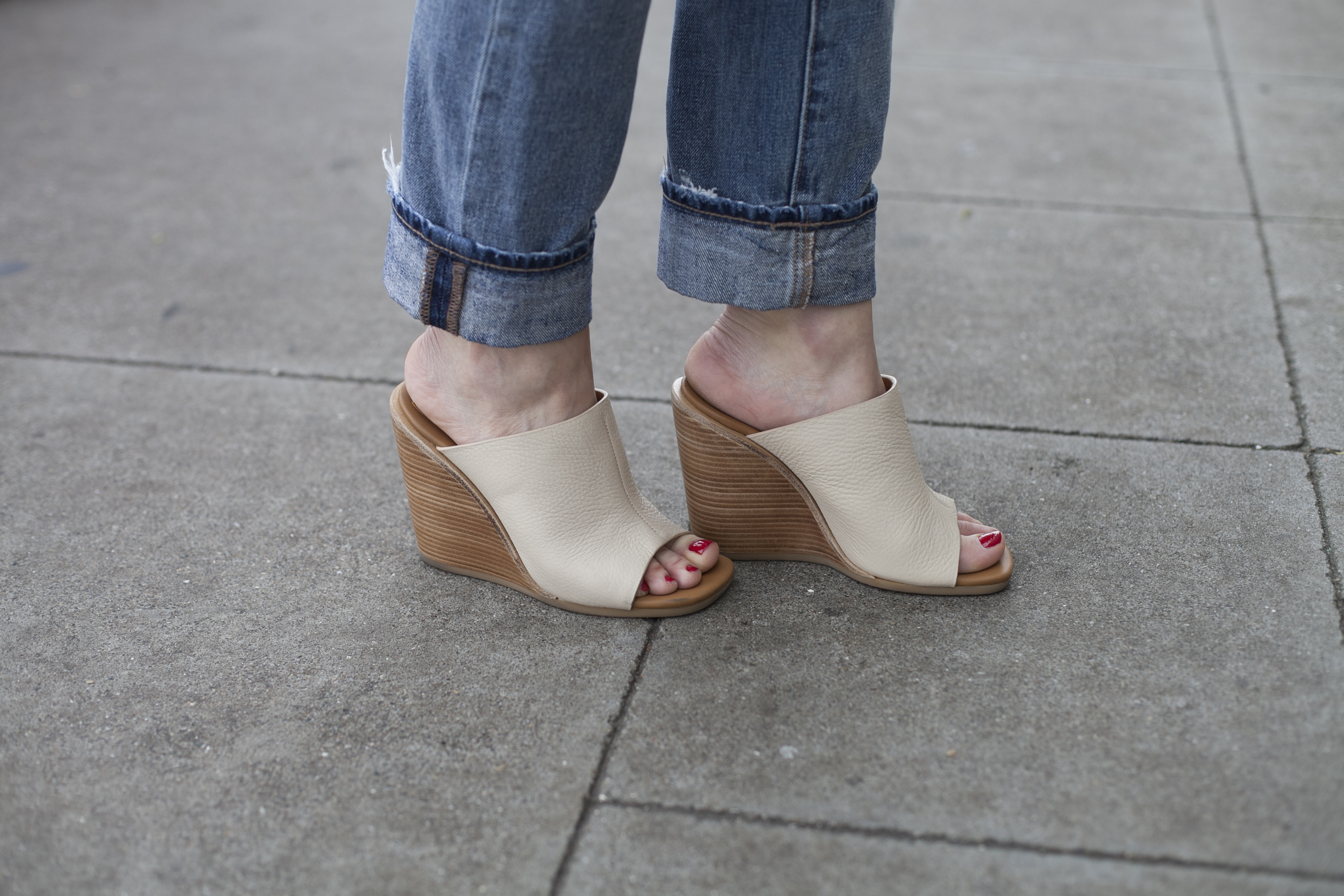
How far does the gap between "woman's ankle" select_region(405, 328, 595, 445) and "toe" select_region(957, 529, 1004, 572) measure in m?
0.54

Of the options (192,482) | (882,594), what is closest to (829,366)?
(882,594)

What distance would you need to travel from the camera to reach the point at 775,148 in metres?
1.33

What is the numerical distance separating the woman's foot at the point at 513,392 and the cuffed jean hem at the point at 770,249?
0.59ft

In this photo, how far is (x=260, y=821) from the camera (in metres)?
1.18

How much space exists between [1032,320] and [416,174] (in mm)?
1423

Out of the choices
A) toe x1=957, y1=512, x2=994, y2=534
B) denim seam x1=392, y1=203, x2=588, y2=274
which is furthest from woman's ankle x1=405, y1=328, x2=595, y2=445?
toe x1=957, y1=512, x2=994, y2=534

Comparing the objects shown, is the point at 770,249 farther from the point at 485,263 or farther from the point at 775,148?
the point at 485,263

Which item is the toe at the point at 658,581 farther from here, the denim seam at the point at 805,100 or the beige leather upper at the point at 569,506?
the denim seam at the point at 805,100

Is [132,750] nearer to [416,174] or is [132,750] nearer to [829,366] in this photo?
[416,174]

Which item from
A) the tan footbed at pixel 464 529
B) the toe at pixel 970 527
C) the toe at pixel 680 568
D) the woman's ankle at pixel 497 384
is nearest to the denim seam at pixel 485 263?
the woman's ankle at pixel 497 384

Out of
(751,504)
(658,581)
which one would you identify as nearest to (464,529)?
(658,581)

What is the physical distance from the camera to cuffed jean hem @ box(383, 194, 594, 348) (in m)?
1.29

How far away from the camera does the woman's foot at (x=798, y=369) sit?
1451 mm

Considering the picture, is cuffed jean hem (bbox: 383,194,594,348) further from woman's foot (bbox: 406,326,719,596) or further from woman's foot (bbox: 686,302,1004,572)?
woman's foot (bbox: 686,302,1004,572)
